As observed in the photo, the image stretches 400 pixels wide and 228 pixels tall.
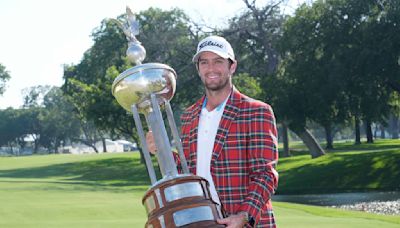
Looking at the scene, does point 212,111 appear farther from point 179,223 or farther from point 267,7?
point 267,7

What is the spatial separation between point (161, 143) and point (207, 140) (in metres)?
0.52

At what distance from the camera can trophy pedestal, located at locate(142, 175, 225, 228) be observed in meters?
3.09

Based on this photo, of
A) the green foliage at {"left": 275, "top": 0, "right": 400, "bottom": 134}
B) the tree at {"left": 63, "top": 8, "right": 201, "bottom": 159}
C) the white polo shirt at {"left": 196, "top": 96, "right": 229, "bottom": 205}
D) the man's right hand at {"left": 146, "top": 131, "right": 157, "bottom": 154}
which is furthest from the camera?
the tree at {"left": 63, "top": 8, "right": 201, "bottom": 159}

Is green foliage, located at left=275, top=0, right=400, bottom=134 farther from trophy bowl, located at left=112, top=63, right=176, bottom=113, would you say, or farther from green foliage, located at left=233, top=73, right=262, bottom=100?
trophy bowl, located at left=112, top=63, right=176, bottom=113

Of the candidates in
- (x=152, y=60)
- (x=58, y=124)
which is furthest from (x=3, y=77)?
(x=152, y=60)

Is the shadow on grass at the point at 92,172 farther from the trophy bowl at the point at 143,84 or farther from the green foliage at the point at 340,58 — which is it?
the trophy bowl at the point at 143,84

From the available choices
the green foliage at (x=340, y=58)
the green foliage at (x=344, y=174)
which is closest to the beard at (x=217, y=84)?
the green foliage at (x=344, y=174)

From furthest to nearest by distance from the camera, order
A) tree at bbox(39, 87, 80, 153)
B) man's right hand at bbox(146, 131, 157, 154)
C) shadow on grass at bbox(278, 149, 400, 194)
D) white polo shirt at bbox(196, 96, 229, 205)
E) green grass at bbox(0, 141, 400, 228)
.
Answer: tree at bbox(39, 87, 80, 153) → shadow on grass at bbox(278, 149, 400, 194) → green grass at bbox(0, 141, 400, 228) → white polo shirt at bbox(196, 96, 229, 205) → man's right hand at bbox(146, 131, 157, 154)

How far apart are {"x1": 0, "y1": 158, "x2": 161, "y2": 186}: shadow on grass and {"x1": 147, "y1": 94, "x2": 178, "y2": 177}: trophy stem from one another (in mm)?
36902

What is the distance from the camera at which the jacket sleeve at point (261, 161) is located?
3.57 meters

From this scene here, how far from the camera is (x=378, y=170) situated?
108 feet

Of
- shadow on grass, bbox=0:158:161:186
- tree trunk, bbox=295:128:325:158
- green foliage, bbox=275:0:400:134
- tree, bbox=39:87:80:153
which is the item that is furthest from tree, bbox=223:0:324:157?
tree, bbox=39:87:80:153

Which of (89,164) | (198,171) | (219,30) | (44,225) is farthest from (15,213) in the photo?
(89,164)

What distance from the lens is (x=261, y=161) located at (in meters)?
3.68
